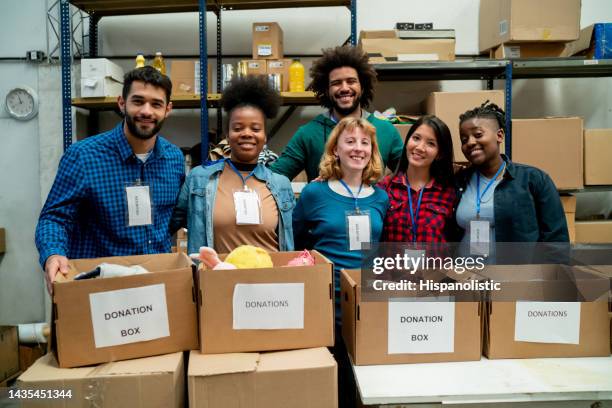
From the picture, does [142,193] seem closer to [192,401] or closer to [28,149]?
[192,401]

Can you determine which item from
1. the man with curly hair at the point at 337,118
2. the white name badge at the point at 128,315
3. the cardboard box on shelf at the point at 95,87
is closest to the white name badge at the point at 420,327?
the white name badge at the point at 128,315

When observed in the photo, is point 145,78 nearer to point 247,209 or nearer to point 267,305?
point 247,209

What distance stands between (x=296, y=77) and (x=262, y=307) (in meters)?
2.41

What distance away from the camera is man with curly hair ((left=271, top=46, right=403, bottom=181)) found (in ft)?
7.09

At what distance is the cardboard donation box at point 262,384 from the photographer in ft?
3.18

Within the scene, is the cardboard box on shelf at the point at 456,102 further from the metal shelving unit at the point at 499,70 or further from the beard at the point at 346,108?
the beard at the point at 346,108

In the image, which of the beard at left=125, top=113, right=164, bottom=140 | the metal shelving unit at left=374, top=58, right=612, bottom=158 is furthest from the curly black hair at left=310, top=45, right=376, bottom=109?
the beard at left=125, top=113, right=164, bottom=140

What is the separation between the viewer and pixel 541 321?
1179 millimetres

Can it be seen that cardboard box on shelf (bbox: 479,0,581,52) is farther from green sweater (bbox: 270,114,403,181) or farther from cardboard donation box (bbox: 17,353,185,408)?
cardboard donation box (bbox: 17,353,185,408)

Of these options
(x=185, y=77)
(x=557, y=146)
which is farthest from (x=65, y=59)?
(x=557, y=146)

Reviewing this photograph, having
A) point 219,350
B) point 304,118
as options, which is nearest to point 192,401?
point 219,350

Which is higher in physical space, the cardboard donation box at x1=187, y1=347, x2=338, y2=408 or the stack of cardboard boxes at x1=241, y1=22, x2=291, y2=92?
the stack of cardboard boxes at x1=241, y1=22, x2=291, y2=92

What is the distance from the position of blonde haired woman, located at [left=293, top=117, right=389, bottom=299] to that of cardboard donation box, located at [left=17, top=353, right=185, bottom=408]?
0.78 meters

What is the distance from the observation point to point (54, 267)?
1.21 metres
